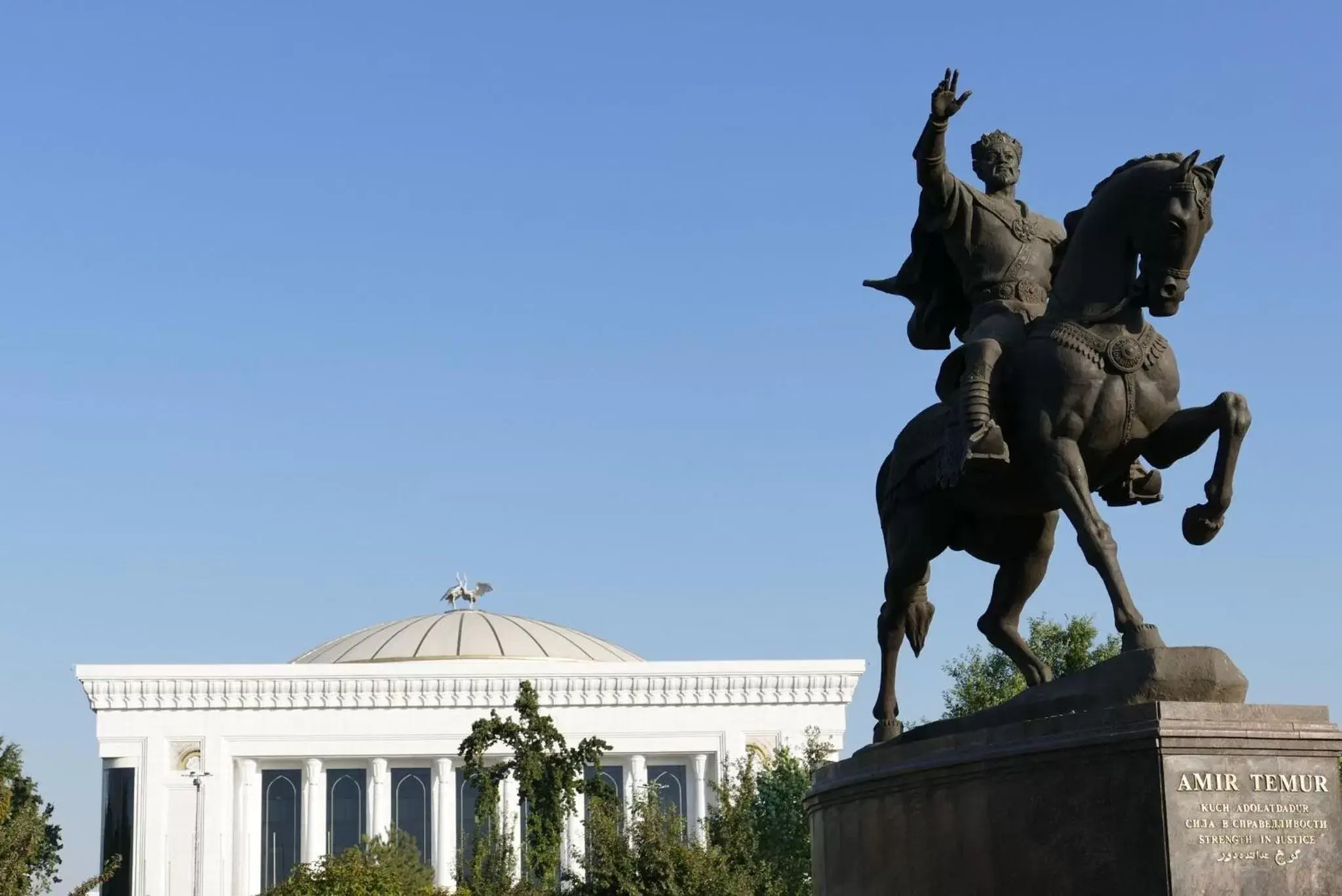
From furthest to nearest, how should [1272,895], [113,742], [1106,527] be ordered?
[113,742] → [1106,527] → [1272,895]

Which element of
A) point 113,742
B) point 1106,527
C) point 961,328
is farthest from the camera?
point 113,742

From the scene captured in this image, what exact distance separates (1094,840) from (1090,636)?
42697 millimetres

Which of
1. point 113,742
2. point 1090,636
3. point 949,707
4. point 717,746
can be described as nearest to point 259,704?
point 113,742

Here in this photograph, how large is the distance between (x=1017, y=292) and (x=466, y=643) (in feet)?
258

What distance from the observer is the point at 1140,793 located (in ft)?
30.0

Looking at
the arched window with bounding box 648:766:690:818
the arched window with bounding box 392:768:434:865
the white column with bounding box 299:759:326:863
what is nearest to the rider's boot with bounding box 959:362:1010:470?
the arched window with bounding box 648:766:690:818

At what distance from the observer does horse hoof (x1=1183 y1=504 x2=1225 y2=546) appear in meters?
10.8

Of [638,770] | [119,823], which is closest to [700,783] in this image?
[638,770]

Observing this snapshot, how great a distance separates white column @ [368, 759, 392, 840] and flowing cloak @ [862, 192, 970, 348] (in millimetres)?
68744

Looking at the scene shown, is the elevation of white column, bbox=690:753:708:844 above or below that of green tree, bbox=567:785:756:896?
above

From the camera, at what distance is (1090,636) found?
50.9m

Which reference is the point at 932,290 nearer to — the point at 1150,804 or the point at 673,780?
the point at 1150,804

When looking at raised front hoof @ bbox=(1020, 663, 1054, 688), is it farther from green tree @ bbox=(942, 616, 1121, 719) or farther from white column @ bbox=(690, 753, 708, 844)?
white column @ bbox=(690, 753, 708, 844)

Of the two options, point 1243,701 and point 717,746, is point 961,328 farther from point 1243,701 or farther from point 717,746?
point 717,746
